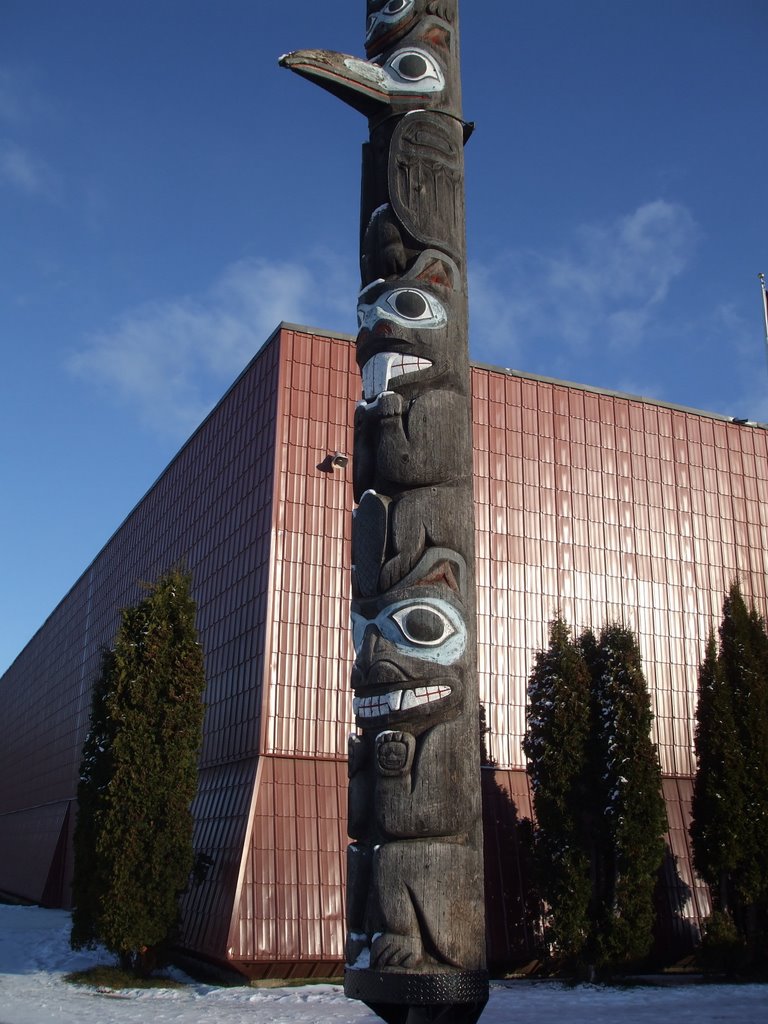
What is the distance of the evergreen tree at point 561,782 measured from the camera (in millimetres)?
13438

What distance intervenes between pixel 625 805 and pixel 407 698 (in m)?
8.49

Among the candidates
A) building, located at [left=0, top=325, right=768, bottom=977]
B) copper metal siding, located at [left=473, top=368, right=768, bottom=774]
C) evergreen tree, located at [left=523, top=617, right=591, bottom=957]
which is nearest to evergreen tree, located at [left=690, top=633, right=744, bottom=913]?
building, located at [left=0, top=325, right=768, bottom=977]

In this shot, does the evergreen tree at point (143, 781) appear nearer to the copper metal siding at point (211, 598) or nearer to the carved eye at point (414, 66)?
the copper metal siding at point (211, 598)

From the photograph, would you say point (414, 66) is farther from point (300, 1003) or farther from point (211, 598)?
point (211, 598)

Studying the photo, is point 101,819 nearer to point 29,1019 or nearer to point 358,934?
point 29,1019

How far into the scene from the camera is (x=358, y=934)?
5875 millimetres

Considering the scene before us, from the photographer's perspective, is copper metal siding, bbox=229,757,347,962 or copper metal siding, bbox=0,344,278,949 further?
copper metal siding, bbox=0,344,278,949

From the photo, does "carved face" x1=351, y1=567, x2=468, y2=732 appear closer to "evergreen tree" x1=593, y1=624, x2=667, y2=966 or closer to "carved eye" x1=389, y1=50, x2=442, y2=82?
"carved eye" x1=389, y1=50, x2=442, y2=82

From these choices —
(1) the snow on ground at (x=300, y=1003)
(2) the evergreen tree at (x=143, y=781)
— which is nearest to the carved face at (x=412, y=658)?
(1) the snow on ground at (x=300, y=1003)

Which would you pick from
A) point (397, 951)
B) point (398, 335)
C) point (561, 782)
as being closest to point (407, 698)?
point (397, 951)

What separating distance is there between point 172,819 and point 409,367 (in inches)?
327

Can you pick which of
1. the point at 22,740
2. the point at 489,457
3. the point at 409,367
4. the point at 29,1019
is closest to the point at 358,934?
the point at 409,367

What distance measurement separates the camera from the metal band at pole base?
5492 mm

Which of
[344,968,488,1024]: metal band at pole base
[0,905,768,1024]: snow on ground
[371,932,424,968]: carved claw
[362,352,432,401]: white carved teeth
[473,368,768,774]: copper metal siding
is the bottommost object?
[0,905,768,1024]: snow on ground
